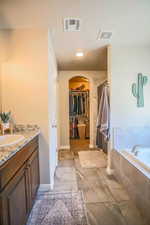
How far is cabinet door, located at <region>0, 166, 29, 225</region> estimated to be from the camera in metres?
0.98

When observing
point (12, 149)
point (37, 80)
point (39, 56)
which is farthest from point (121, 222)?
point (39, 56)

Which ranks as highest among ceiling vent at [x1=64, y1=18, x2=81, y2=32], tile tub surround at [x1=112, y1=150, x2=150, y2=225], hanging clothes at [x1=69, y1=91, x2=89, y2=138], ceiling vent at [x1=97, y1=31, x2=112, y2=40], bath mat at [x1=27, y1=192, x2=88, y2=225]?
ceiling vent at [x1=97, y1=31, x2=112, y2=40]

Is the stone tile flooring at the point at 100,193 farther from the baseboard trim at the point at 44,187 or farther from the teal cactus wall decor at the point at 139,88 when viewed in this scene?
the teal cactus wall decor at the point at 139,88

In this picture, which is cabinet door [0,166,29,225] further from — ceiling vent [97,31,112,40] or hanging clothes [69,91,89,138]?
hanging clothes [69,91,89,138]

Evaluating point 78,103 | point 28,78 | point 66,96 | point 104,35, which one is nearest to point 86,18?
point 104,35

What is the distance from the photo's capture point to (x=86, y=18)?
5.93 ft

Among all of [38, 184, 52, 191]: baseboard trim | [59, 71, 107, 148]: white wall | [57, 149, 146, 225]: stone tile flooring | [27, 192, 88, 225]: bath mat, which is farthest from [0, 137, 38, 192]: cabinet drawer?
[59, 71, 107, 148]: white wall

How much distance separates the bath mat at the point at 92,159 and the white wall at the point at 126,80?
1.04 meters

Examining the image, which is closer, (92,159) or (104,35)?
(104,35)

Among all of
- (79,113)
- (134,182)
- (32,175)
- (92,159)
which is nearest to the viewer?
(32,175)

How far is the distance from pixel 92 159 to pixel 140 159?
1.48 m

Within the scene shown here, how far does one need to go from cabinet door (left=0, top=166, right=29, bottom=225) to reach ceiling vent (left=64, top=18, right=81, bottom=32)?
1865 millimetres

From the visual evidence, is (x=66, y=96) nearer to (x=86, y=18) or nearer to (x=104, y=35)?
(x=104, y=35)

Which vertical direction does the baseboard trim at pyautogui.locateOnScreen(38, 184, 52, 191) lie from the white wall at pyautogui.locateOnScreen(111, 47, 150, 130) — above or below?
below
